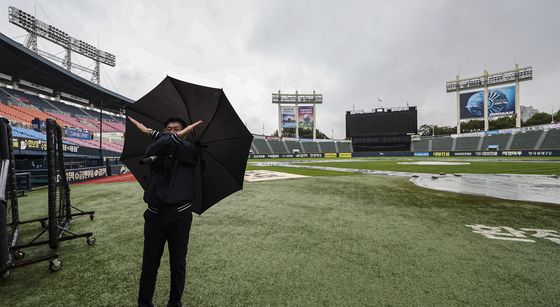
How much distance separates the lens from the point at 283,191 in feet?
30.2

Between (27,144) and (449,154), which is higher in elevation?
(27,144)

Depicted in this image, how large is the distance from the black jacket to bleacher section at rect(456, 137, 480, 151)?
63406 millimetres

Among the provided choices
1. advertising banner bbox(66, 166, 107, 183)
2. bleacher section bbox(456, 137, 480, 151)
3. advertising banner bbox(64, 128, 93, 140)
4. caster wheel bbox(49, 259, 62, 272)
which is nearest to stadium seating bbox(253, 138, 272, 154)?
advertising banner bbox(64, 128, 93, 140)

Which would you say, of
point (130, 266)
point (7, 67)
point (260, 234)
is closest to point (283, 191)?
point (260, 234)

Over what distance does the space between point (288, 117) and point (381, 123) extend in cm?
2602

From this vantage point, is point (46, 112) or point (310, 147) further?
point (310, 147)

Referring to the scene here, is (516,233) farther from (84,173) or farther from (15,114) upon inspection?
(15,114)

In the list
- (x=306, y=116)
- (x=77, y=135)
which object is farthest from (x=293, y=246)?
(x=306, y=116)

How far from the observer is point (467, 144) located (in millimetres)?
49938

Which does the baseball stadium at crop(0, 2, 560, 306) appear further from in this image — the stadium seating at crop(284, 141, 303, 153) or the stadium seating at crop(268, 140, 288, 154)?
the stadium seating at crop(284, 141, 303, 153)

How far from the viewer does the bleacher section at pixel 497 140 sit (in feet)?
148

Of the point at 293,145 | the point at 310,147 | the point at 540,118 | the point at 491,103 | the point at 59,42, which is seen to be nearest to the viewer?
the point at 59,42

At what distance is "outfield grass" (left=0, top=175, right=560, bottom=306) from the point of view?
2521 mm

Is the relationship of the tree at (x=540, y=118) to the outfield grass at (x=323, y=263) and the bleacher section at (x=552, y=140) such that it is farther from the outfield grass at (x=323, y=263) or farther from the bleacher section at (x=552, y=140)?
the outfield grass at (x=323, y=263)
